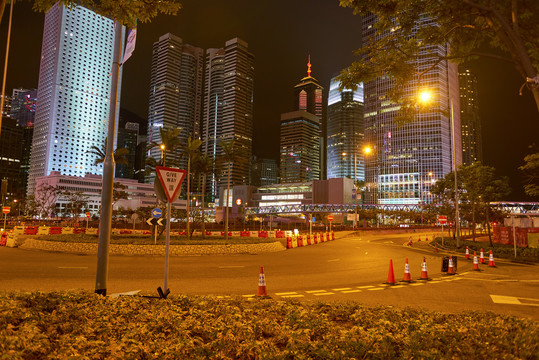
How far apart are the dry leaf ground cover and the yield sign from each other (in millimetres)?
2309

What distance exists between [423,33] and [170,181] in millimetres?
6543

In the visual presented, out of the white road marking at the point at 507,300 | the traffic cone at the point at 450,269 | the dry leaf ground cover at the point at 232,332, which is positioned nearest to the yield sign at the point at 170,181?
the dry leaf ground cover at the point at 232,332

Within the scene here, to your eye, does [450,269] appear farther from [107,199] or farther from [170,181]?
[107,199]

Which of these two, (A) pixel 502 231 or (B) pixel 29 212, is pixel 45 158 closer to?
(B) pixel 29 212

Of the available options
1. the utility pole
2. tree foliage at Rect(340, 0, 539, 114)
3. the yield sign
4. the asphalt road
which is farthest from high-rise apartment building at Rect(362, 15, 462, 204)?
the yield sign

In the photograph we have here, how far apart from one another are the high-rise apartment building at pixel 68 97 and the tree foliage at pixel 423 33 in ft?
644

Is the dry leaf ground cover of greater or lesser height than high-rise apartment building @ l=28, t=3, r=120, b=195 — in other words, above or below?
below

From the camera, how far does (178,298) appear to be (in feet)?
23.8

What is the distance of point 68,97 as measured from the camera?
18138 cm

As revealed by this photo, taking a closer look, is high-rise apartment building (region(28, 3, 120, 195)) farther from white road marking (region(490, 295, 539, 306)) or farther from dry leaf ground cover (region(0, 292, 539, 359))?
white road marking (region(490, 295, 539, 306))

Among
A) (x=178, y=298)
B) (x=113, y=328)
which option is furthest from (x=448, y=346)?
(x=178, y=298)

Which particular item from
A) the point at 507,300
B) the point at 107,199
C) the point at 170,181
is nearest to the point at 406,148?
the point at 507,300

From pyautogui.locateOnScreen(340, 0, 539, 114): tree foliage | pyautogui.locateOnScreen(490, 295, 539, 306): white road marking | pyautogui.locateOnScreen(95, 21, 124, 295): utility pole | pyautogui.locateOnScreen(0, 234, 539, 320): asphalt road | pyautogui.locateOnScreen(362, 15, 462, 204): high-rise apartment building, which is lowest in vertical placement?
pyautogui.locateOnScreen(0, 234, 539, 320): asphalt road

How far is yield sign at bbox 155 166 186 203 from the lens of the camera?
771 centimetres
